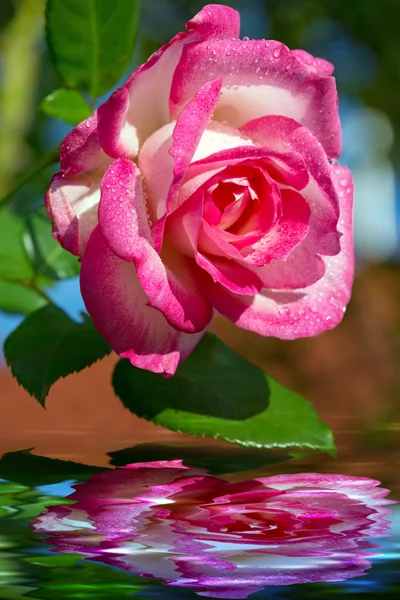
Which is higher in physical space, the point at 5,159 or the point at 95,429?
the point at 5,159

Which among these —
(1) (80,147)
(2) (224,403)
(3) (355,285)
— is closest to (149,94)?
(1) (80,147)

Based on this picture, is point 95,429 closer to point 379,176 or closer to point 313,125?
point 313,125

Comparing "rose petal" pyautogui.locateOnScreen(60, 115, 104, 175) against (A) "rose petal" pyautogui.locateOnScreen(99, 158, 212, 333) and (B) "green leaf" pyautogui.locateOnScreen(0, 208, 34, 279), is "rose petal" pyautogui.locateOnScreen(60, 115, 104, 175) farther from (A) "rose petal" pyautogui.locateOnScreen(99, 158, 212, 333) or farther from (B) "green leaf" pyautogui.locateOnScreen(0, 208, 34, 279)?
(B) "green leaf" pyautogui.locateOnScreen(0, 208, 34, 279)

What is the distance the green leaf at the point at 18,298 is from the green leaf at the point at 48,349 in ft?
0.33

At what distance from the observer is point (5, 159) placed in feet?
6.12

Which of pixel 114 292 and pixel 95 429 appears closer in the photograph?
pixel 114 292

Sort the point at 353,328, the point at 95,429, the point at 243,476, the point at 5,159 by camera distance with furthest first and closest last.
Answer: the point at 353,328
the point at 5,159
the point at 95,429
the point at 243,476

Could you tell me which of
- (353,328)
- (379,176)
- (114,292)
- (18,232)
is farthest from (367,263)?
(114,292)

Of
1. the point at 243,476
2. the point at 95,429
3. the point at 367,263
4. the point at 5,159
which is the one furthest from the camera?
the point at 367,263

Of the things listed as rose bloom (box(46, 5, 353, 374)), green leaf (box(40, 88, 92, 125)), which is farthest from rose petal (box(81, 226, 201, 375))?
green leaf (box(40, 88, 92, 125))

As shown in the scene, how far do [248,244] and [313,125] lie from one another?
8 centimetres

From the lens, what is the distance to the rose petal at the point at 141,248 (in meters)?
0.29

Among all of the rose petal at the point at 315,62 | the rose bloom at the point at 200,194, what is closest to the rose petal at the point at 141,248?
the rose bloom at the point at 200,194

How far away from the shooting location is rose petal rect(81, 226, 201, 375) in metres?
0.31
